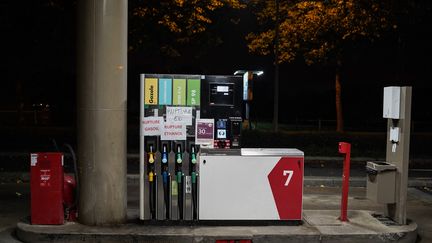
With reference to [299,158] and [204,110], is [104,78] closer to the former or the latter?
[204,110]

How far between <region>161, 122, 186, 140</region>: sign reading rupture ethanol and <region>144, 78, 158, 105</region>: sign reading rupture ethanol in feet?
1.22

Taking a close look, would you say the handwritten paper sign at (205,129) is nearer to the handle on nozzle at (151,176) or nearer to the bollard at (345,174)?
the handle on nozzle at (151,176)

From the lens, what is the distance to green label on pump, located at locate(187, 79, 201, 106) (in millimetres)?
7148

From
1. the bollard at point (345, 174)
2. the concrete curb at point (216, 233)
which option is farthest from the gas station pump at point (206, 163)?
the bollard at point (345, 174)

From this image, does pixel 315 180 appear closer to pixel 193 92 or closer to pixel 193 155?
pixel 193 155

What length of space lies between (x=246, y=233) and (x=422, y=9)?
13.9 metres

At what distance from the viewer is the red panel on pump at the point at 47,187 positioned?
23.4 feet

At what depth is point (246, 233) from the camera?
22.6 feet

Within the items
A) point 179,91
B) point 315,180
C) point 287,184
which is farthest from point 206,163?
point 315,180

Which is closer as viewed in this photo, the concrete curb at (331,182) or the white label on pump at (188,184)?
the white label on pump at (188,184)

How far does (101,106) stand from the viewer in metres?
7.08

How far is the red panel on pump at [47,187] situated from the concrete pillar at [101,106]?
0.30 metres

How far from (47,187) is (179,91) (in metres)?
2.26

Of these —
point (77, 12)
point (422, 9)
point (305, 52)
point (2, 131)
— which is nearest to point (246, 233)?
point (77, 12)
